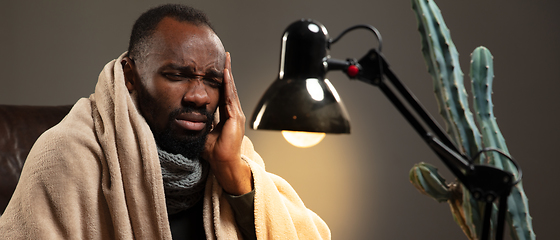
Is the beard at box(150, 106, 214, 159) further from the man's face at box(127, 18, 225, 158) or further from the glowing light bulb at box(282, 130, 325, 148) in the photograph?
the glowing light bulb at box(282, 130, 325, 148)

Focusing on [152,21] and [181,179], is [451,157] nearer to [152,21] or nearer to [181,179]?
[181,179]

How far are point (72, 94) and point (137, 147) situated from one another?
143cm

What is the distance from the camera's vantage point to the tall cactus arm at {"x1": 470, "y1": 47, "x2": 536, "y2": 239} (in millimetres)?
985

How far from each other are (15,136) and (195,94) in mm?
844

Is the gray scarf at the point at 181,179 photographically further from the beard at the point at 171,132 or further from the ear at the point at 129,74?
the ear at the point at 129,74

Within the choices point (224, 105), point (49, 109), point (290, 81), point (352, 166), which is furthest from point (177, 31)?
point (352, 166)

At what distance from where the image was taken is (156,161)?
901 millimetres

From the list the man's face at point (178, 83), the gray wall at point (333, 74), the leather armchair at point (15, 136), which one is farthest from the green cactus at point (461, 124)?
the leather armchair at point (15, 136)

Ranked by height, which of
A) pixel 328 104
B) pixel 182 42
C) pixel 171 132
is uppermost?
pixel 182 42

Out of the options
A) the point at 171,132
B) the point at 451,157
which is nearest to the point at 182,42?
the point at 171,132

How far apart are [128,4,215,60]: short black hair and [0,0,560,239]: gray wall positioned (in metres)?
1.16

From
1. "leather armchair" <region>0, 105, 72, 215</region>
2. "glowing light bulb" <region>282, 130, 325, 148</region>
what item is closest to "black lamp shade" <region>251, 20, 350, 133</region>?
"glowing light bulb" <region>282, 130, 325, 148</region>

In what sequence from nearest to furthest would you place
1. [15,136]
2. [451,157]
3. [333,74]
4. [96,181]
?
[451,157] → [96,181] → [15,136] → [333,74]

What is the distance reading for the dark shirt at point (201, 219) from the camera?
102 centimetres
